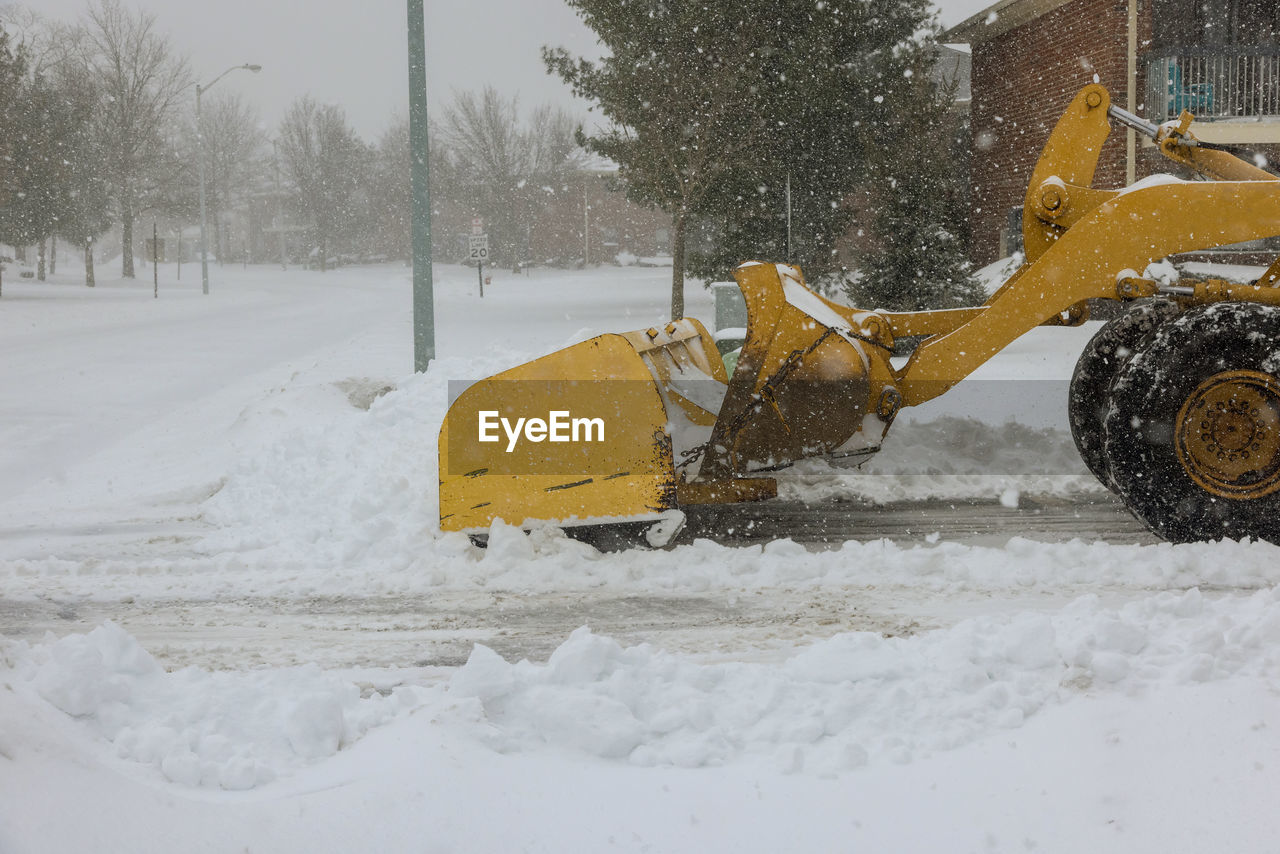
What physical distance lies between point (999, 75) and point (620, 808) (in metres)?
21.5

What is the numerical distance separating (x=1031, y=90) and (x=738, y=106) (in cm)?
570

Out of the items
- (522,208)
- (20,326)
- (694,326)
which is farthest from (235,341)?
(522,208)

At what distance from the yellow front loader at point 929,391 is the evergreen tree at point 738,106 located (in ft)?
40.0

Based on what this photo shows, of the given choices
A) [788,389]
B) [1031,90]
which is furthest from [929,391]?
[1031,90]

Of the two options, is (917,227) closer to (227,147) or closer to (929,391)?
(929,391)

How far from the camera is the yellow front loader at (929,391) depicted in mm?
5621

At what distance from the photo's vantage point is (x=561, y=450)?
19.0 feet

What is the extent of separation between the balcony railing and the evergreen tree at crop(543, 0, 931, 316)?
3.97 metres

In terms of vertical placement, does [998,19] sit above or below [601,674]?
above

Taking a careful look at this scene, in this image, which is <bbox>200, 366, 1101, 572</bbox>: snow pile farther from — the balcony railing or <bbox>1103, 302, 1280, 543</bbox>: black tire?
the balcony railing

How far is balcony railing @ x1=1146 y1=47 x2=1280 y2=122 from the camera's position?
17.4 m

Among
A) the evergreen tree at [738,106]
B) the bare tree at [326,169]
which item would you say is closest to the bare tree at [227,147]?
the bare tree at [326,169]

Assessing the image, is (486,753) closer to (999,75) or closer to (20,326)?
(999,75)

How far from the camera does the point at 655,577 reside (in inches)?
216
